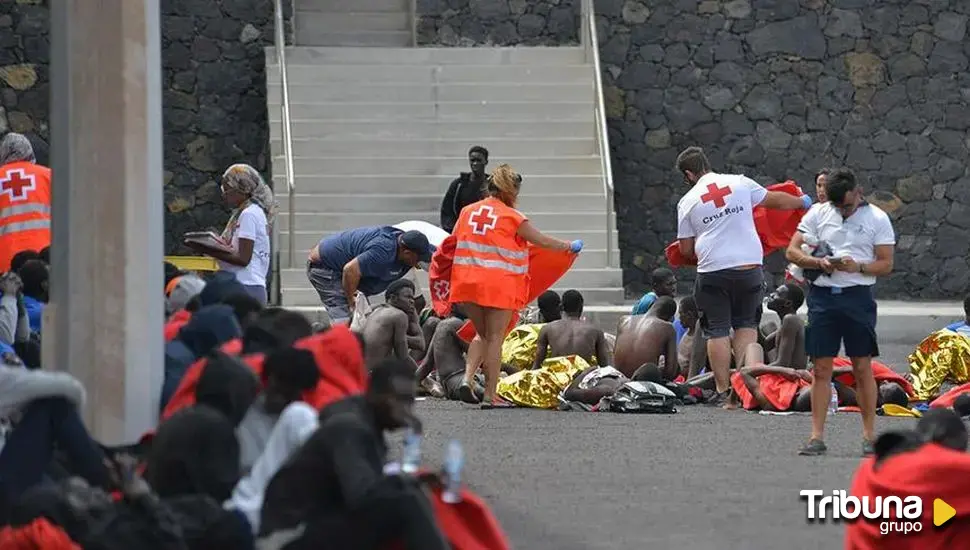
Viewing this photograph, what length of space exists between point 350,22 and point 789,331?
11836 millimetres

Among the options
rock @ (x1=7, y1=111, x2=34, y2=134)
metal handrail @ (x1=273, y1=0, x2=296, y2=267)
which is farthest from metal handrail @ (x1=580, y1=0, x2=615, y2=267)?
rock @ (x1=7, y1=111, x2=34, y2=134)

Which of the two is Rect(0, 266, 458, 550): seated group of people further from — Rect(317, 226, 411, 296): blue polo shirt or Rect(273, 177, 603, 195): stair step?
Rect(273, 177, 603, 195): stair step

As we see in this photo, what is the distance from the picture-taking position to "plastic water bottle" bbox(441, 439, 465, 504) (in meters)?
6.59

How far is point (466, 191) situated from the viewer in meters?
21.6

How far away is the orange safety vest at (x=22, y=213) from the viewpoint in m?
14.0

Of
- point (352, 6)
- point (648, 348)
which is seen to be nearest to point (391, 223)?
point (352, 6)

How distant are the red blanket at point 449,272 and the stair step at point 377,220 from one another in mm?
6403

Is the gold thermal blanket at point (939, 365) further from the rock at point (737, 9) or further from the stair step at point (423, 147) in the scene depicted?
the rock at point (737, 9)

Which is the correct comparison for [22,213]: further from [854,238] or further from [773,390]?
[854,238]

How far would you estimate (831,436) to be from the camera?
13.0 m

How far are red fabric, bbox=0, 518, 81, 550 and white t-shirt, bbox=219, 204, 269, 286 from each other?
677 centimetres

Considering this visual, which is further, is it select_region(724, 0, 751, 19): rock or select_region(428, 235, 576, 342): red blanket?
select_region(724, 0, 751, 19): rock

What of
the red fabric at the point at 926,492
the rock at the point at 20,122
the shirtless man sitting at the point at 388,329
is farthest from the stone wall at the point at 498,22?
the red fabric at the point at 926,492

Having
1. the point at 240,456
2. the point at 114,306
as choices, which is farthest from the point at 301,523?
the point at 114,306
